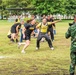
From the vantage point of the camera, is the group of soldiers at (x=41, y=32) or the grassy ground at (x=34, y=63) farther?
the grassy ground at (x=34, y=63)

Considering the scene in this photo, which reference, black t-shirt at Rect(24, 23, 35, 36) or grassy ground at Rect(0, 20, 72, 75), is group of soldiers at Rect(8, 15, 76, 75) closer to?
black t-shirt at Rect(24, 23, 35, 36)

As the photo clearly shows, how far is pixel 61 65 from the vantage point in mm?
12461

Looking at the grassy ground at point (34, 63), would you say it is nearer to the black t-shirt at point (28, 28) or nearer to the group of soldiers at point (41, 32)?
the black t-shirt at point (28, 28)

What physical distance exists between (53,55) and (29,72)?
4459 millimetres

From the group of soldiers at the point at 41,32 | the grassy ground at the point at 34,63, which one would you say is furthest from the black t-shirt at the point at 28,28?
the grassy ground at the point at 34,63

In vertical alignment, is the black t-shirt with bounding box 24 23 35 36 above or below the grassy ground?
above

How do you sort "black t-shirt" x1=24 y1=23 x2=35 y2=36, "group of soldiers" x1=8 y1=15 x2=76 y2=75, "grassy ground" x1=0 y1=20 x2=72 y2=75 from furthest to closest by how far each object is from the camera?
1. "black t-shirt" x1=24 y1=23 x2=35 y2=36
2. "grassy ground" x1=0 y1=20 x2=72 y2=75
3. "group of soldiers" x1=8 y1=15 x2=76 y2=75

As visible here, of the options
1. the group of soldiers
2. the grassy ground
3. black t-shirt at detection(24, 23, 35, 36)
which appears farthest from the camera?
black t-shirt at detection(24, 23, 35, 36)

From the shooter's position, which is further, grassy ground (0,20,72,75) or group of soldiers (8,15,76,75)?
grassy ground (0,20,72,75)

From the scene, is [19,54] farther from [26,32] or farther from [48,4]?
[48,4]

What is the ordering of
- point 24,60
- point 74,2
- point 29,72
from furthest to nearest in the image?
point 74,2 < point 24,60 < point 29,72

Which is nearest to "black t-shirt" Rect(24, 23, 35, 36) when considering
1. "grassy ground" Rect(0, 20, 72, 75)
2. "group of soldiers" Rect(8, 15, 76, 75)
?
"group of soldiers" Rect(8, 15, 76, 75)

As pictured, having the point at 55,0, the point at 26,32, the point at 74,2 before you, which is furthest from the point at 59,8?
the point at 26,32

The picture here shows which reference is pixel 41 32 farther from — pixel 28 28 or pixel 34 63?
pixel 34 63
